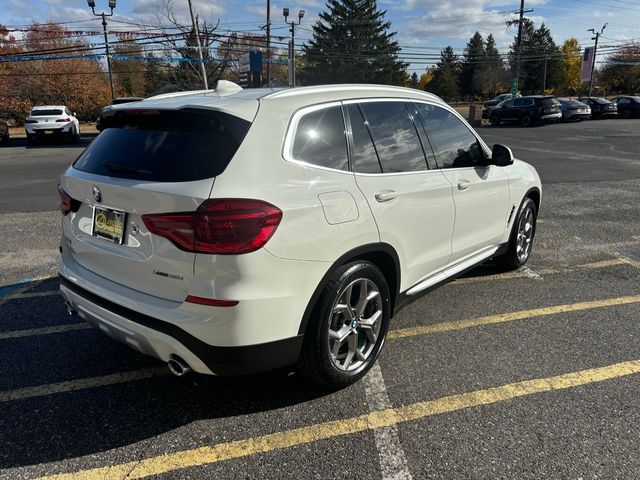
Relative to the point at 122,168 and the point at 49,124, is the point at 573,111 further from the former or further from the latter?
the point at 122,168

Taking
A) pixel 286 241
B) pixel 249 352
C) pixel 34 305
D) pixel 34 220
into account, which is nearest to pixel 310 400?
pixel 249 352

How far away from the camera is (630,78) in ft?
236

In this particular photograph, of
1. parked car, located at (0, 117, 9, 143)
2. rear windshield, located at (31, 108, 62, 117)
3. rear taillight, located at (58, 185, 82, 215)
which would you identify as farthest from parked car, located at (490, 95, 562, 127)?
rear taillight, located at (58, 185, 82, 215)

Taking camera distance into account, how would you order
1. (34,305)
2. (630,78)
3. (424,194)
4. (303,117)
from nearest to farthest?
1. (303,117)
2. (424,194)
3. (34,305)
4. (630,78)

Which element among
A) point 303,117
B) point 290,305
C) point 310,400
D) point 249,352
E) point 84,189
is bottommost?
point 310,400

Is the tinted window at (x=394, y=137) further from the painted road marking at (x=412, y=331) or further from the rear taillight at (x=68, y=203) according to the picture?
the rear taillight at (x=68, y=203)

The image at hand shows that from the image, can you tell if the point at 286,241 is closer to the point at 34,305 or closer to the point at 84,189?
the point at 84,189

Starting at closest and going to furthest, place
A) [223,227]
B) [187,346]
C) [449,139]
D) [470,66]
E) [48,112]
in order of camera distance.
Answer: [223,227], [187,346], [449,139], [48,112], [470,66]

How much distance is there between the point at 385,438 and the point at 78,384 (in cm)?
190

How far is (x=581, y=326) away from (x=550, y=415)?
1.36 m

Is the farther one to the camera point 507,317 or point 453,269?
point 507,317

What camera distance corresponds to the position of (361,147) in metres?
2.94

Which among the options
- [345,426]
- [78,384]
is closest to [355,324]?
[345,426]

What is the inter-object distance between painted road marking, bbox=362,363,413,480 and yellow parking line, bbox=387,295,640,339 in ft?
2.13
